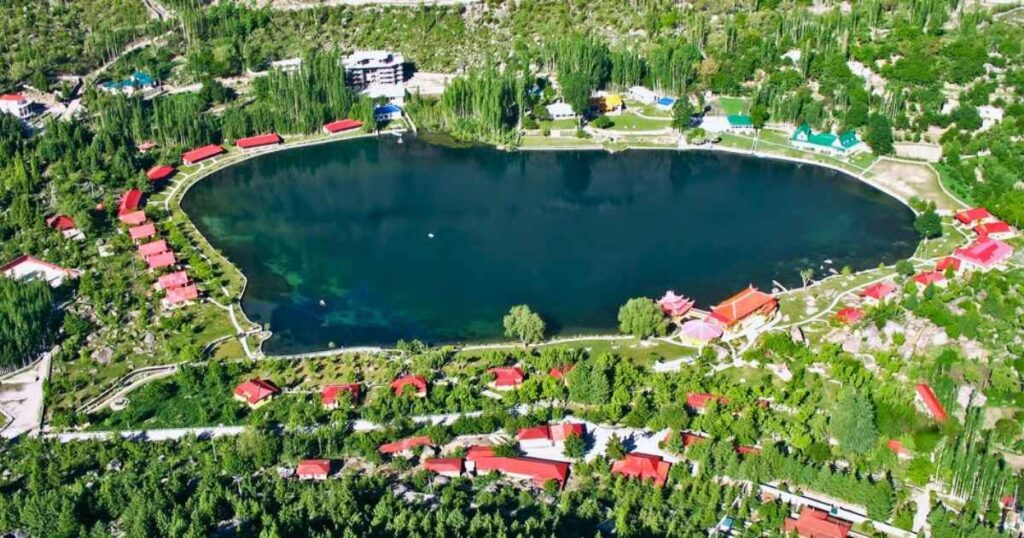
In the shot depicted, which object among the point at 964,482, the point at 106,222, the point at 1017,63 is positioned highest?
the point at 1017,63

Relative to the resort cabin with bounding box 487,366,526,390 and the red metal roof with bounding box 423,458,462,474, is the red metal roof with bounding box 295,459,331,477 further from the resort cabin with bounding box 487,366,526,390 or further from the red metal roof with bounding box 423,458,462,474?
the resort cabin with bounding box 487,366,526,390

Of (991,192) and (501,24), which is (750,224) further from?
(501,24)

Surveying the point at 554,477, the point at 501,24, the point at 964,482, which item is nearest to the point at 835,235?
the point at 964,482

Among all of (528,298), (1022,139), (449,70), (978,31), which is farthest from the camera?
(449,70)

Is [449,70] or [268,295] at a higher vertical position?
[449,70]

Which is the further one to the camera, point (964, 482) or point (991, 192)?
point (991, 192)

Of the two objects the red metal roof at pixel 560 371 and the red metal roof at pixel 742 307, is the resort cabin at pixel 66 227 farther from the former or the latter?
the red metal roof at pixel 742 307

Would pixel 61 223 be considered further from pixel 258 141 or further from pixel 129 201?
pixel 258 141
